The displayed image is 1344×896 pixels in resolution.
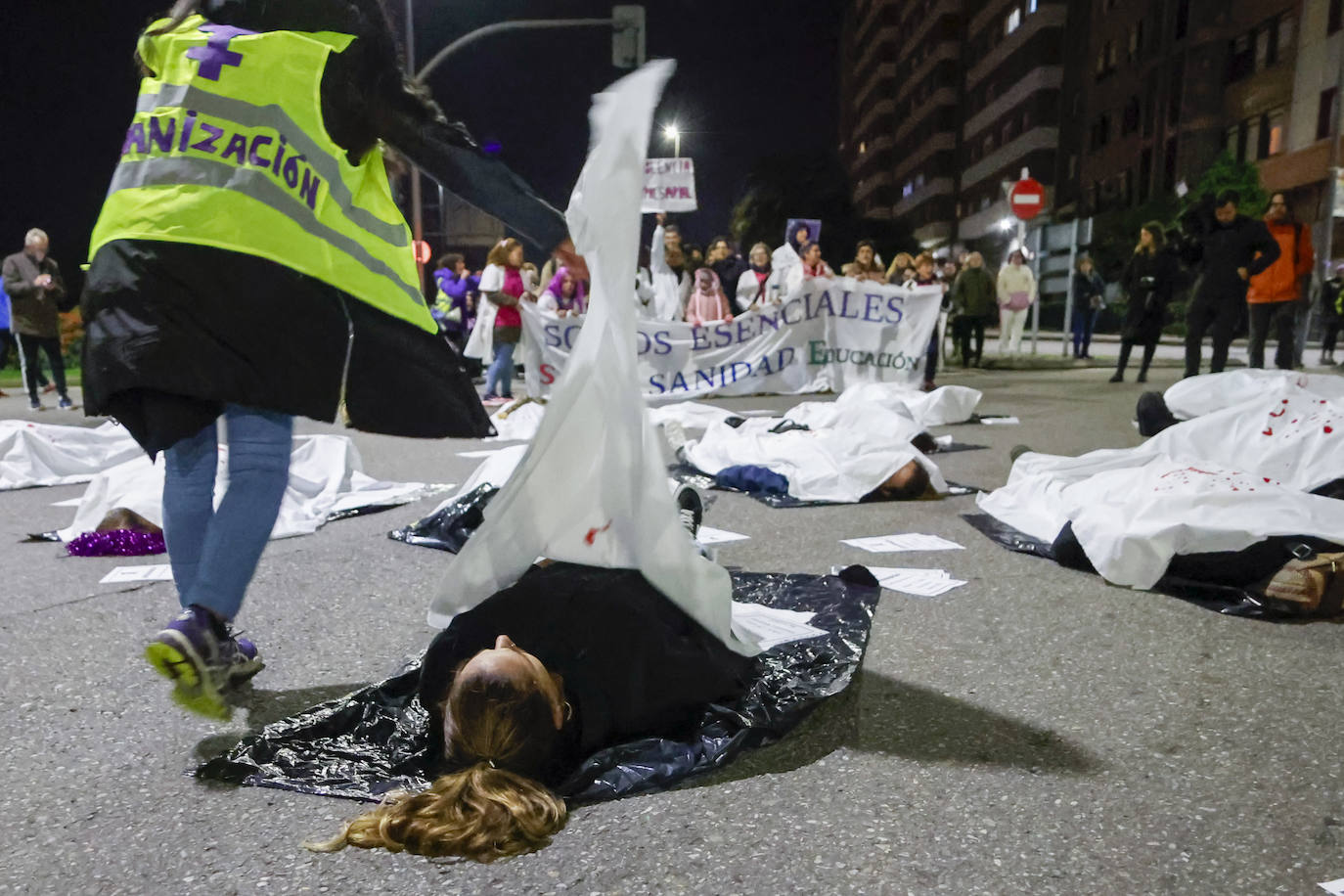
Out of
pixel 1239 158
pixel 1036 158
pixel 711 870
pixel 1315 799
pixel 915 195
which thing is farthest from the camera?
pixel 915 195

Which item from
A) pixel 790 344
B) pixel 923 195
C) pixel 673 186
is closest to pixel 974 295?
pixel 790 344

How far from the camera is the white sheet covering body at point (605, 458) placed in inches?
78.5

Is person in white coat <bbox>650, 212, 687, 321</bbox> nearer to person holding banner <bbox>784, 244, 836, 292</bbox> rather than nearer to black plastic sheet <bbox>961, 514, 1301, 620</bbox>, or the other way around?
person holding banner <bbox>784, 244, 836, 292</bbox>

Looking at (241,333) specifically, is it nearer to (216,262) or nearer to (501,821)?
(216,262)

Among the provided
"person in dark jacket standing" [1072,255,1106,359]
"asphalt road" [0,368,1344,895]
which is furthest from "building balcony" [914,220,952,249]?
"asphalt road" [0,368,1344,895]

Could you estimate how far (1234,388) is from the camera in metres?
4.57

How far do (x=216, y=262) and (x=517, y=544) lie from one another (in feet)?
2.73

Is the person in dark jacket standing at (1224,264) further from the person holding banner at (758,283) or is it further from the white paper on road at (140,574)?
the white paper on road at (140,574)

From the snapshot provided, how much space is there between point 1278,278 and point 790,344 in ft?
15.3

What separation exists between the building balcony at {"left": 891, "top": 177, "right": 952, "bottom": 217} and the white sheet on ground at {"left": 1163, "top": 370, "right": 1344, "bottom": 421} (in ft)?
212

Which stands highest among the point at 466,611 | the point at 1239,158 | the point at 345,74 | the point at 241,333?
the point at 1239,158

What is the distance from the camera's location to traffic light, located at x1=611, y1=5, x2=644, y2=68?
12.2m

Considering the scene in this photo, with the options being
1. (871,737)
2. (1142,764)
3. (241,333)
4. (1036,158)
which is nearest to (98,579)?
(241,333)

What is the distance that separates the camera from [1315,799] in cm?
182
